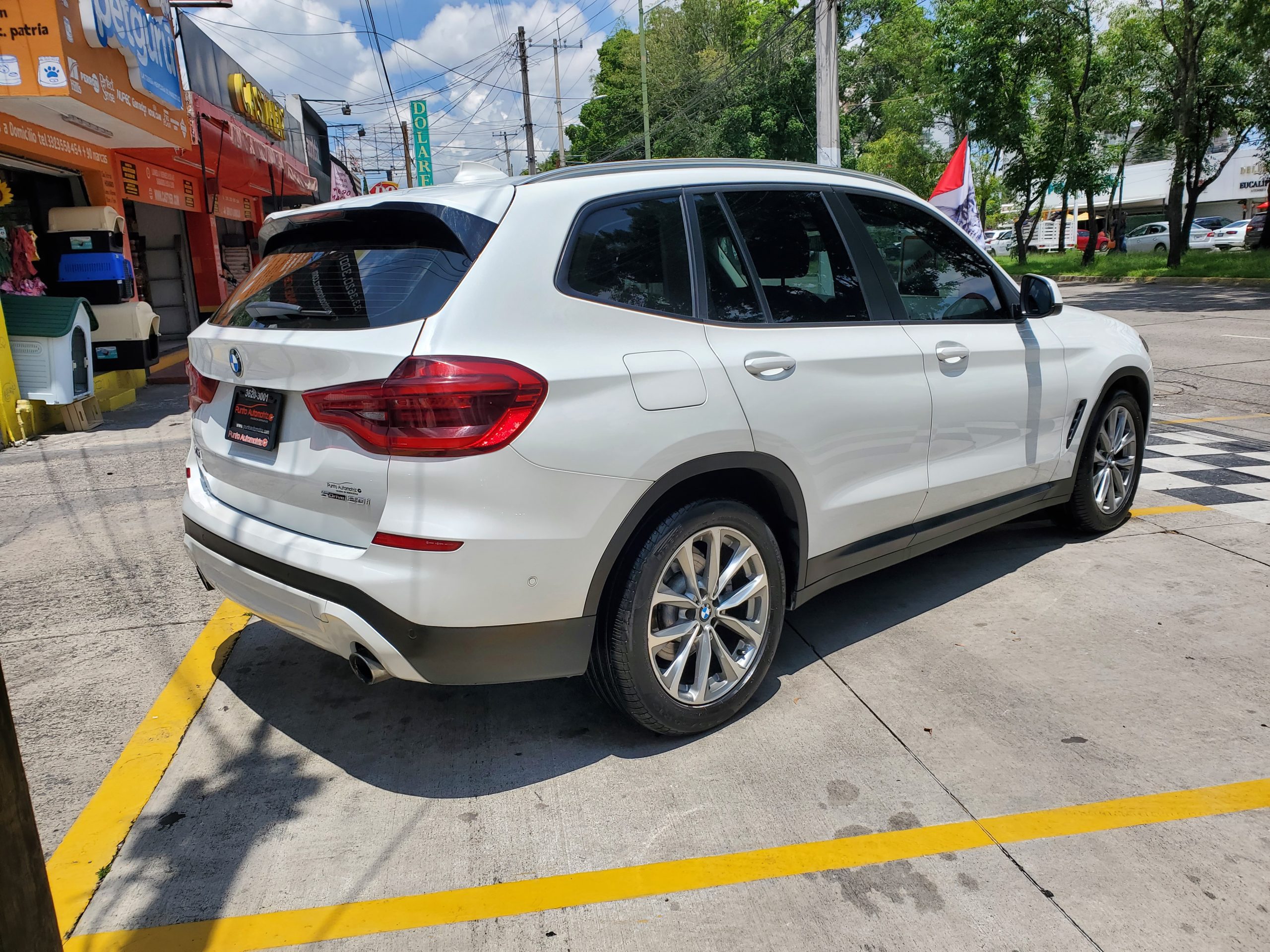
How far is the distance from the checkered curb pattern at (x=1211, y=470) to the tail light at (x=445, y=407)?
16.0 feet

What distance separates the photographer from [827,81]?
12797mm

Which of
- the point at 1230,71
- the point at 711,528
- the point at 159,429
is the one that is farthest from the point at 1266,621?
the point at 1230,71

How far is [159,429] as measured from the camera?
9.83 meters

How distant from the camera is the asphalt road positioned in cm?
246

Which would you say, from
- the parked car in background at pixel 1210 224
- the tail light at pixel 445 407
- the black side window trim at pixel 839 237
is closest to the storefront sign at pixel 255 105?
the black side window trim at pixel 839 237

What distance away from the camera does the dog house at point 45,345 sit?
9398 mm

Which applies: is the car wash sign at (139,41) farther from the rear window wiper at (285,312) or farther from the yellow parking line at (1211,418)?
the yellow parking line at (1211,418)

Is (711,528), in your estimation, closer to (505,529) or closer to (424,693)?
(505,529)

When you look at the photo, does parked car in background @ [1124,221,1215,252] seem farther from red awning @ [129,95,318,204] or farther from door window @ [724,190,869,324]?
door window @ [724,190,869,324]

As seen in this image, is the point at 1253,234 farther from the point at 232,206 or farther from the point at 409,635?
the point at 409,635

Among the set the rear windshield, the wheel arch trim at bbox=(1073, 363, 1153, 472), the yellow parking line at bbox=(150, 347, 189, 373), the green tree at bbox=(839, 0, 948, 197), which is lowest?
the yellow parking line at bbox=(150, 347, 189, 373)

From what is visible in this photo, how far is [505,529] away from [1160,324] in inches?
632

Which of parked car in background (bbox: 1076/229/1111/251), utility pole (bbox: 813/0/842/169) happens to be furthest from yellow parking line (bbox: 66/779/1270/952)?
parked car in background (bbox: 1076/229/1111/251)

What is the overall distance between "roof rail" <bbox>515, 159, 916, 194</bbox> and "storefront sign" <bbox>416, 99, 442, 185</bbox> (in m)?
36.0
